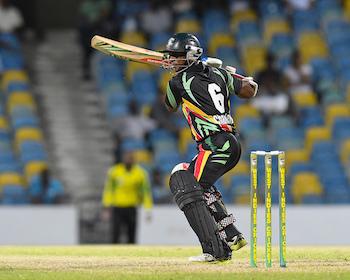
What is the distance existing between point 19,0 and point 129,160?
7550 mm

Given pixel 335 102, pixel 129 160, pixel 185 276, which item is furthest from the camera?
pixel 335 102

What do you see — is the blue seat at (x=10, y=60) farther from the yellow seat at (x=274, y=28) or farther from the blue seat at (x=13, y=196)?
the yellow seat at (x=274, y=28)

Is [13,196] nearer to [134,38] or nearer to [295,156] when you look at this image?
[295,156]

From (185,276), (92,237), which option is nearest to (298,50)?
(92,237)

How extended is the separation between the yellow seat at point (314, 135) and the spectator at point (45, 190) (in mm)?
4451

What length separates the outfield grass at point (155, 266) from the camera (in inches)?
261

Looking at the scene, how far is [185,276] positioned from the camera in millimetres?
6547

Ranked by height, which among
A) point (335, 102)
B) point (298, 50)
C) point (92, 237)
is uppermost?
point (298, 50)

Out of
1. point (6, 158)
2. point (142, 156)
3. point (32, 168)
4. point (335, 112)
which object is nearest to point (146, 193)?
point (142, 156)

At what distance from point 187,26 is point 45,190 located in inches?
227

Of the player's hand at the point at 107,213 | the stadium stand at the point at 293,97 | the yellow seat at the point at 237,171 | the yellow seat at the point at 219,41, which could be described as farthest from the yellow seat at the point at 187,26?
the player's hand at the point at 107,213

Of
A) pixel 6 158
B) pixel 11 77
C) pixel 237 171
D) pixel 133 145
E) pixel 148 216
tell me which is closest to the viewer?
pixel 148 216

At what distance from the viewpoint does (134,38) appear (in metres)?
18.4

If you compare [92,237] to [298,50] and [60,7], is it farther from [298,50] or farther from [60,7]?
[60,7]
